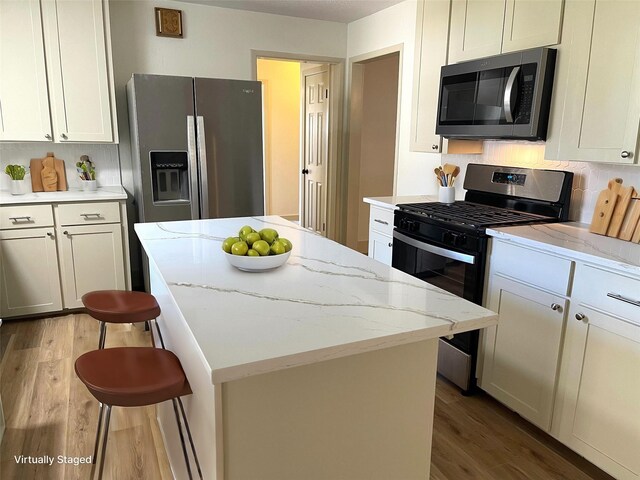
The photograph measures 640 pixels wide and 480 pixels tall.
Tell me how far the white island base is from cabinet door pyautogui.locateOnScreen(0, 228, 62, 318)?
2.46 metres

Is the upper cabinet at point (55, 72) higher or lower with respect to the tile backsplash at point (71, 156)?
higher

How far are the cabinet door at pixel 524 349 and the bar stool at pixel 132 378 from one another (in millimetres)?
Result: 1510

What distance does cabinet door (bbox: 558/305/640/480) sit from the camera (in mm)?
1762

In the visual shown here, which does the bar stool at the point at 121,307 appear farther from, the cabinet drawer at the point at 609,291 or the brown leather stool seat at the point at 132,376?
the cabinet drawer at the point at 609,291

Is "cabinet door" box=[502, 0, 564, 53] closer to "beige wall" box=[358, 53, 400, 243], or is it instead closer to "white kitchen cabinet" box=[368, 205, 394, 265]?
"white kitchen cabinet" box=[368, 205, 394, 265]

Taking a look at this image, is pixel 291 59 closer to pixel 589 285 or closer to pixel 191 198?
pixel 191 198

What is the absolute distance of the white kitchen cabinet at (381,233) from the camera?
10.4 feet

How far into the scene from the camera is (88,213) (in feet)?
11.5

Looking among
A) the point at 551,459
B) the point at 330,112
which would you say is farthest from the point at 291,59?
the point at 551,459

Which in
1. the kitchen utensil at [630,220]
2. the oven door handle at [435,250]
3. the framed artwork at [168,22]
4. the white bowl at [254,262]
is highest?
the framed artwork at [168,22]

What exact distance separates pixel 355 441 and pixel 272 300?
0.47 m

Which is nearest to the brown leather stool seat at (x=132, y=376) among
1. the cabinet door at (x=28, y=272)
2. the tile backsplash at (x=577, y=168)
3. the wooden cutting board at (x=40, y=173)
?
the tile backsplash at (x=577, y=168)

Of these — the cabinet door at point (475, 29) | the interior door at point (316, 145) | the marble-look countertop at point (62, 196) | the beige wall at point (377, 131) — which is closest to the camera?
the cabinet door at point (475, 29)

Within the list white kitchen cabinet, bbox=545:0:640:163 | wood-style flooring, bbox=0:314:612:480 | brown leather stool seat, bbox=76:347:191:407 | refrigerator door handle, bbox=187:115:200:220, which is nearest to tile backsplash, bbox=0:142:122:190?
refrigerator door handle, bbox=187:115:200:220
